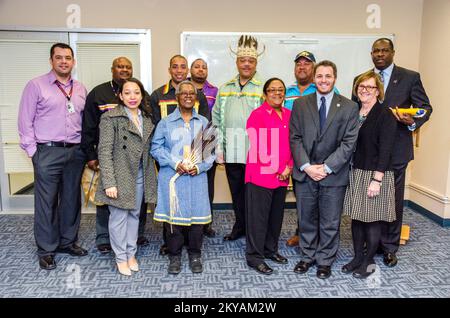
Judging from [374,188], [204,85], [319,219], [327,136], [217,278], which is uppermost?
[204,85]

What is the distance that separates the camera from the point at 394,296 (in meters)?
2.46

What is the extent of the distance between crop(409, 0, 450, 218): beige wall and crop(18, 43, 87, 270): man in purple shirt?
372 cm

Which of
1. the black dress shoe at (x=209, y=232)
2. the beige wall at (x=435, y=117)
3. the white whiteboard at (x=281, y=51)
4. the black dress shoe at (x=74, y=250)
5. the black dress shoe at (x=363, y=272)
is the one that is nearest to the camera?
the black dress shoe at (x=363, y=272)

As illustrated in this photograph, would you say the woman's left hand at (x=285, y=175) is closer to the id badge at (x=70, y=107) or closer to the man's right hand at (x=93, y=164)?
the man's right hand at (x=93, y=164)

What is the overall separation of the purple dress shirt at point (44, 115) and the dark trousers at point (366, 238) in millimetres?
2407

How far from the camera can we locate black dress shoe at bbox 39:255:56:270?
2856 millimetres

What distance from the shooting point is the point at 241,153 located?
307 cm

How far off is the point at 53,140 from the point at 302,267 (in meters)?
2.22

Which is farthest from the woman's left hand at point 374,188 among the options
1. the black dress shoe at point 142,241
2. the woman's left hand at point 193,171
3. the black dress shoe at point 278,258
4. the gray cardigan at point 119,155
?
the black dress shoe at point 142,241

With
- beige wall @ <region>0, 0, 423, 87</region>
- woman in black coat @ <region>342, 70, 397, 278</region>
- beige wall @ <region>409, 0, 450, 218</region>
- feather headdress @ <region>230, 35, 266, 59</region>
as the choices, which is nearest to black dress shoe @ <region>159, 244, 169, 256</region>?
woman in black coat @ <region>342, 70, 397, 278</region>

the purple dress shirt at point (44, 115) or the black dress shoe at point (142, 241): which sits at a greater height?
the purple dress shirt at point (44, 115)

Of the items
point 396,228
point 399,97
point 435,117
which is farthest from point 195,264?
point 435,117

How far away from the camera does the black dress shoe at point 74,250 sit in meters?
3.12

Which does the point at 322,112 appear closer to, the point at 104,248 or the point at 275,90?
the point at 275,90
